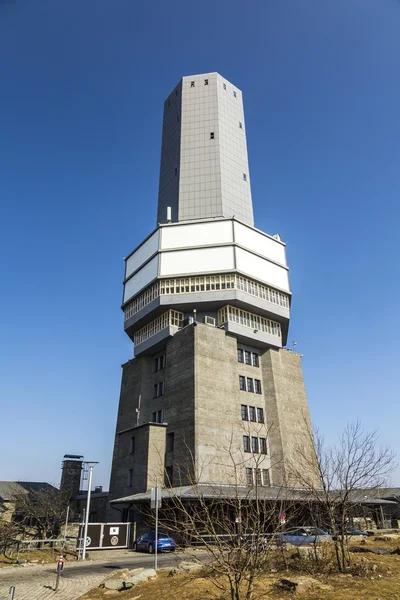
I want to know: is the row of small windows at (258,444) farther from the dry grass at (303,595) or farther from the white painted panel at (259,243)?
the dry grass at (303,595)

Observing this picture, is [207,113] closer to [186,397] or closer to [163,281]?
[163,281]

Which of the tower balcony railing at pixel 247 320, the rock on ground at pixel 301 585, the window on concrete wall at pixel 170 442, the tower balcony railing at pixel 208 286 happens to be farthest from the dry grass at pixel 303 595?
the tower balcony railing at pixel 208 286

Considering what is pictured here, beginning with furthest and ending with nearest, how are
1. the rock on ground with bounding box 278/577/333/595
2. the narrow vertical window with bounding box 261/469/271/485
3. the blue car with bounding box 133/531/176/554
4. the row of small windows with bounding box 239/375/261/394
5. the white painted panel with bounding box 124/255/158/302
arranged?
the white painted panel with bounding box 124/255/158/302 < the row of small windows with bounding box 239/375/261/394 < the narrow vertical window with bounding box 261/469/271/485 < the blue car with bounding box 133/531/176/554 < the rock on ground with bounding box 278/577/333/595

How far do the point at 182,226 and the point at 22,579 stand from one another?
40.5 m

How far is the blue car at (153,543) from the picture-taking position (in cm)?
2767

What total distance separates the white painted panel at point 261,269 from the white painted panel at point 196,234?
2844 mm

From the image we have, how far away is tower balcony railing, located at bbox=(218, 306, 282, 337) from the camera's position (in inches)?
1885

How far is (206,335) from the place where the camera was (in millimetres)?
44375

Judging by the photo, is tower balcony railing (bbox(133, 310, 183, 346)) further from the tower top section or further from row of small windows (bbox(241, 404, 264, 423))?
the tower top section

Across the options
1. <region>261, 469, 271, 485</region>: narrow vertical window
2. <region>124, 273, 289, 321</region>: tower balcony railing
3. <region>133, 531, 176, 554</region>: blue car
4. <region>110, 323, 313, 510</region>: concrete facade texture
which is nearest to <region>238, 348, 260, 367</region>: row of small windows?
<region>110, 323, 313, 510</region>: concrete facade texture

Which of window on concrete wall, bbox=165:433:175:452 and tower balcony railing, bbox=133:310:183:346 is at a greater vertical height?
tower balcony railing, bbox=133:310:183:346

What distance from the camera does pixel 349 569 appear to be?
13859 mm

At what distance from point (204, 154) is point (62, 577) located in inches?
2057

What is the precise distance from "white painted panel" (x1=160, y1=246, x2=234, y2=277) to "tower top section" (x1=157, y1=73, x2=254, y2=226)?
6719 mm
